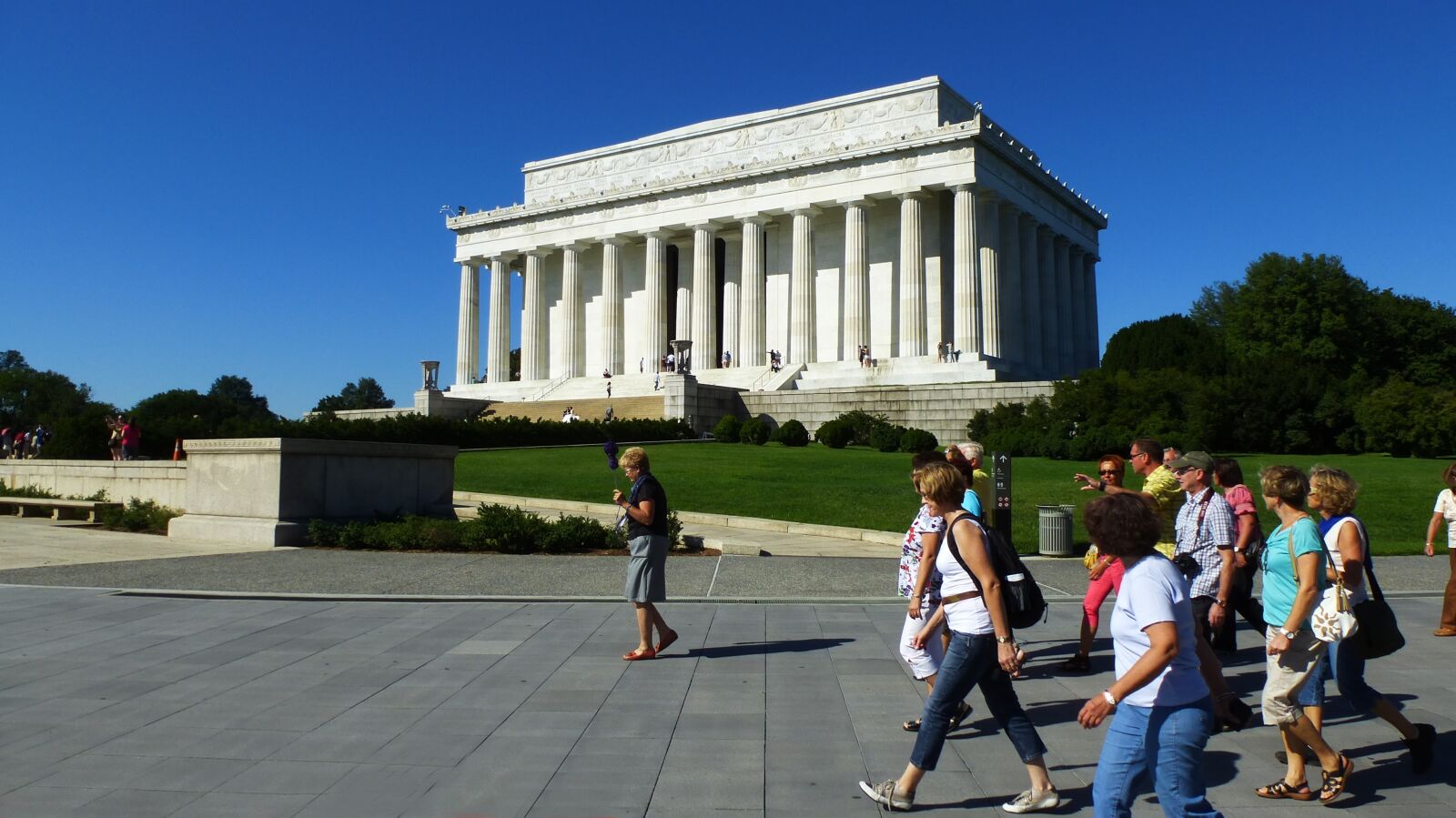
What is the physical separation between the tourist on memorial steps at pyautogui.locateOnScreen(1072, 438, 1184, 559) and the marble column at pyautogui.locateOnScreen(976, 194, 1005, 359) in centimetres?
4427

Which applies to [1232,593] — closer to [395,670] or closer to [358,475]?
[395,670]

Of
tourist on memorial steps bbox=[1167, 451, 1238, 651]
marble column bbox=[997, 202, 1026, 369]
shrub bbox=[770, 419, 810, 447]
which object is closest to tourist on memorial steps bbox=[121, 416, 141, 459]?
shrub bbox=[770, 419, 810, 447]

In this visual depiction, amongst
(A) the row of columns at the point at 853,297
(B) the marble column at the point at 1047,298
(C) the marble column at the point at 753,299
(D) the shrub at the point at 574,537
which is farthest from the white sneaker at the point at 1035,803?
(B) the marble column at the point at 1047,298

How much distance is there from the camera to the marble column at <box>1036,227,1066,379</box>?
61312 millimetres

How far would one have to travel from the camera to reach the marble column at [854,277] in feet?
182

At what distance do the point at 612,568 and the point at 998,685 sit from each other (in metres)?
9.43

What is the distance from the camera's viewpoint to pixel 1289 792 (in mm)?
5148

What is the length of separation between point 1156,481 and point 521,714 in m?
5.61

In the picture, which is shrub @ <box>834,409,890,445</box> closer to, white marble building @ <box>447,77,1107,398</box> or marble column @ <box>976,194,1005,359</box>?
white marble building @ <box>447,77,1107,398</box>

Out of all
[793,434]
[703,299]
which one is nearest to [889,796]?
[793,434]

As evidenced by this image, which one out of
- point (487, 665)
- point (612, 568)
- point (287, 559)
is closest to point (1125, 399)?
point (612, 568)

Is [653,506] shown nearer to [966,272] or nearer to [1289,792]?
[1289,792]

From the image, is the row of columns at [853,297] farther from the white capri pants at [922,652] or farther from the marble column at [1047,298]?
the white capri pants at [922,652]

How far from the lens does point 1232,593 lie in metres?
7.58
